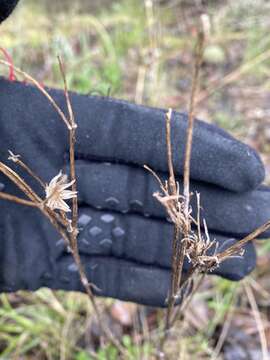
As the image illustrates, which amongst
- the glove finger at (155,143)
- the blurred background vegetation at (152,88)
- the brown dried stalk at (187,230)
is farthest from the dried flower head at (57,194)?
the blurred background vegetation at (152,88)

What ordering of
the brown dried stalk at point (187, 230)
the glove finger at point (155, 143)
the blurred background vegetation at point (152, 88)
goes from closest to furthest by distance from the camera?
the brown dried stalk at point (187, 230) → the glove finger at point (155, 143) → the blurred background vegetation at point (152, 88)

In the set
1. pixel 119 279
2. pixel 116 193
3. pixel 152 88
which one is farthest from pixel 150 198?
pixel 152 88

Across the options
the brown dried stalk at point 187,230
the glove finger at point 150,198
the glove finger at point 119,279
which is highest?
the glove finger at point 150,198

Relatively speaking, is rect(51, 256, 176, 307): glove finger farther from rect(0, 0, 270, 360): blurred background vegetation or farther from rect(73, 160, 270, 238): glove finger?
rect(0, 0, 270, 360): blurred background vegetation

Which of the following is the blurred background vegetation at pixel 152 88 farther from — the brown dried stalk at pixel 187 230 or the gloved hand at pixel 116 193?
the brown dried stalk at pixel 187 230

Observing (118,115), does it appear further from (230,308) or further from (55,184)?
(230,308)

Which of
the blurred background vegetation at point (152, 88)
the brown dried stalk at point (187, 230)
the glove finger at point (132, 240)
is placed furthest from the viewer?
the blurred background vegetation at point (152, 88)
